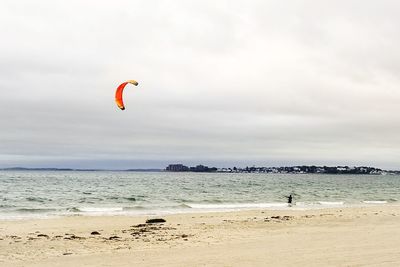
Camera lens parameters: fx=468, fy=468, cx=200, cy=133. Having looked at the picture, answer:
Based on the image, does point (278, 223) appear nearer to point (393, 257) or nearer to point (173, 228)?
point (173, 228)

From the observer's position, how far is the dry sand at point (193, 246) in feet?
32.0

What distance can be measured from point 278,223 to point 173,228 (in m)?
4.63

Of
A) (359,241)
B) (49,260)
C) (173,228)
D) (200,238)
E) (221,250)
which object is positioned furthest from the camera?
(173,228)

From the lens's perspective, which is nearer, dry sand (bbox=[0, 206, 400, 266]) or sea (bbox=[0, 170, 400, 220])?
dry sand (bbox=[0, 206, 400, 266])

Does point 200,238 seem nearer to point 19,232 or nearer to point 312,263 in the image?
point 312,263

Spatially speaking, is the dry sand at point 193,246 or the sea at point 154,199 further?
the sea at point 154,199

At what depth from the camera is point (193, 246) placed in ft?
39.9

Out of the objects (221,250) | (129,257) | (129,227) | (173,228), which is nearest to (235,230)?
(173,228)

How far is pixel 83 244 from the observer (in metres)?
13.1

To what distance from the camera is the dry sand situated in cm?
975

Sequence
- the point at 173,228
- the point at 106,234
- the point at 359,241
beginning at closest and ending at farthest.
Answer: the point at 359,241
the point at 106,234
the point at 173,228

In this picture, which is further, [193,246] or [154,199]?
[154,199]

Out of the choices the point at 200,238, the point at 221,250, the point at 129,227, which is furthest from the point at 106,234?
the point at 221,250

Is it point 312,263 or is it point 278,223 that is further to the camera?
point 278,223
